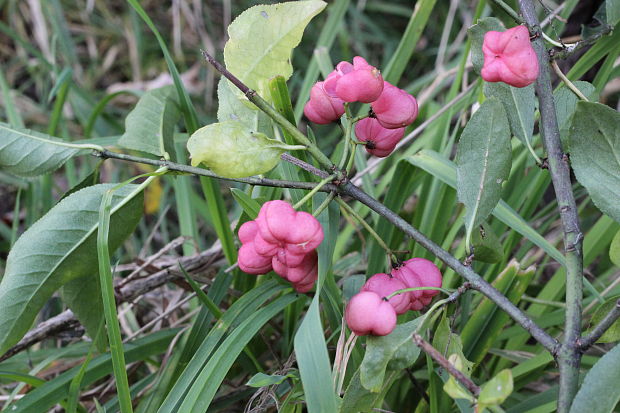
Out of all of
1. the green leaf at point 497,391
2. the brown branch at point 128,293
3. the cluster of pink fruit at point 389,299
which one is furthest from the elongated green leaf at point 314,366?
the brown branch at point 128,293

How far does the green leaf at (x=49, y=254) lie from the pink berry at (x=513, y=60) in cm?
34

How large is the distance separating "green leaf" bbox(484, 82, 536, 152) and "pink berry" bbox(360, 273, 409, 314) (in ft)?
0.59

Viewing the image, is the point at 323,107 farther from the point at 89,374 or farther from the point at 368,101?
the point at 89,374

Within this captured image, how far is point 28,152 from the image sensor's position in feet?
2.17

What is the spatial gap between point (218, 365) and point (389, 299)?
0.69ft

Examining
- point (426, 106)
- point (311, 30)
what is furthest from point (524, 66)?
point (311, 30)

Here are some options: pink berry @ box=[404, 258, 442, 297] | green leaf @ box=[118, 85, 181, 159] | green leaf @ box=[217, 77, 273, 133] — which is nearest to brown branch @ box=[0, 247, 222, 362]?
green leaf @ box=[118, 85, 181, 159]

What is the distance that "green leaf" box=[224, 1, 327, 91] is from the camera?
1.81ft

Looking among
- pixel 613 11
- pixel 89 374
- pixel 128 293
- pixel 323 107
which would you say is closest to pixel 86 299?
pixel 89 374

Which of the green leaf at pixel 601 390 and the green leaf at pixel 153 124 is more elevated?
the green leaf at pixel 153 124

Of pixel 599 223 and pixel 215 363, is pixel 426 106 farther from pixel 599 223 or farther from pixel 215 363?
pixel 215 363

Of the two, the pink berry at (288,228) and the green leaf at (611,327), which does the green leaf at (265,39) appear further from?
the green leaf at (611,327)

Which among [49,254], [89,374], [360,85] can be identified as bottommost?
[89,374]

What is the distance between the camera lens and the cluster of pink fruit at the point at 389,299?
1.65ft
